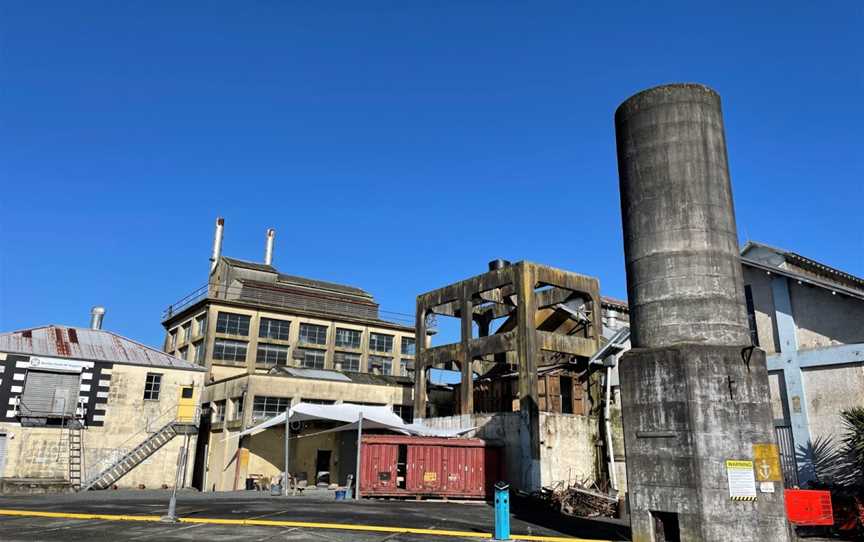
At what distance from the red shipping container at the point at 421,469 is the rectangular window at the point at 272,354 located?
28365 millimetres

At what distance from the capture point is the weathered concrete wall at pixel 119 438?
32562 millimetres

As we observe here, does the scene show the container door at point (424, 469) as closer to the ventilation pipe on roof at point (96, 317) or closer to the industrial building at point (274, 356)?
the industrial building at point (274, 356)

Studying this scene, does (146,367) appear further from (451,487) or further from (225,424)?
(451,487)

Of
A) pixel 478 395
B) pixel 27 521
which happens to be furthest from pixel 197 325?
pixel 27 521

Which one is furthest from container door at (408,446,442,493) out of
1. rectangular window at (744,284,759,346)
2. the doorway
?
rectangular window at (744,284,759,346)

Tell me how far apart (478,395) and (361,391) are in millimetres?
8131

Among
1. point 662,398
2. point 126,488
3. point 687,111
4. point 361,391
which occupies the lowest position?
point 126,488

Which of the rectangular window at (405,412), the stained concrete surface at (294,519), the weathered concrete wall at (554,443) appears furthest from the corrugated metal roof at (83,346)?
the weathered concrete wall at (554,443)

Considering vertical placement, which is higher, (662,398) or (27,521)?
(662,398)

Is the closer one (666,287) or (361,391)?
(666,287)

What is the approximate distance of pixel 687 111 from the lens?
15680 millimetres

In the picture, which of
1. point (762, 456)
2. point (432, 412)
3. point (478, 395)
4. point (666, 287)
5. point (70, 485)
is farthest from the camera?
point (432, 412)

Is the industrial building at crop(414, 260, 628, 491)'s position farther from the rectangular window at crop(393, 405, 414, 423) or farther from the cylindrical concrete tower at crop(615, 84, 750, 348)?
the cylindrical concrete tower at crop(615, 84, 750, 348)

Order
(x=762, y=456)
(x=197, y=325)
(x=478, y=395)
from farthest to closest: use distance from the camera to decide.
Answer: (x=197, y=325)
(x=478, y=395)
(x=762, y=456)
